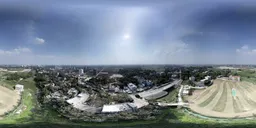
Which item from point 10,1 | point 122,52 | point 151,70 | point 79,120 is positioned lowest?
point 79,120

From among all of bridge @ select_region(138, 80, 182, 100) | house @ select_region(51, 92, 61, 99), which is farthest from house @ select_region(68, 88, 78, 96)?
bridge @ select_region(138, 80, 182, 100)

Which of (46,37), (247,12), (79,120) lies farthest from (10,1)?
(247,12)

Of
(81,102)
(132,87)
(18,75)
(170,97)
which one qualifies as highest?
(18,75)

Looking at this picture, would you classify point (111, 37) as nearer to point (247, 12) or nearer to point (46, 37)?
point (46, 37)

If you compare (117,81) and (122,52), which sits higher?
(122,52)

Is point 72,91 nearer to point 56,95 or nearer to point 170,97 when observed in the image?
point 56,95

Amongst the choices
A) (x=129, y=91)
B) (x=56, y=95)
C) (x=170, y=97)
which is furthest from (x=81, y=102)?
(x=170, y=97)

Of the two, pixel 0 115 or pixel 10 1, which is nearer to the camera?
pixel 10 1
